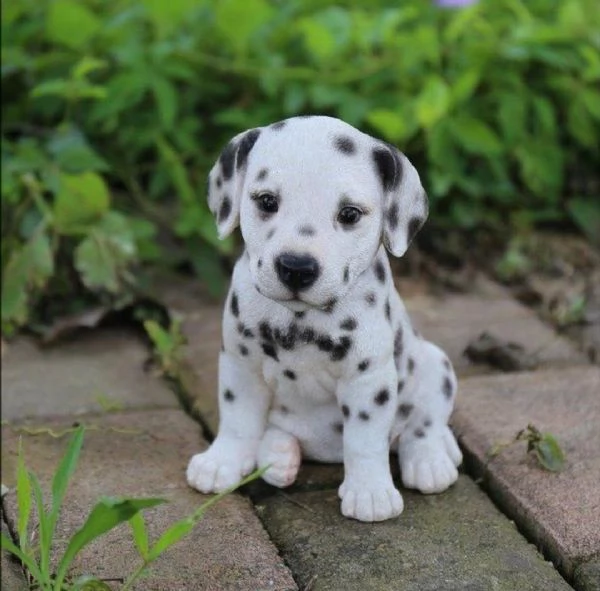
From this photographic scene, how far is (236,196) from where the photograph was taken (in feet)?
8.95

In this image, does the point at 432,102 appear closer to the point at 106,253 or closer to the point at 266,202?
the point at 106,253

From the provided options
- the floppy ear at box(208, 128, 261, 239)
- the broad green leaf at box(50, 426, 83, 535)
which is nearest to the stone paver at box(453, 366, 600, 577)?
the floppy ear at box(208, 128, 261, 239)

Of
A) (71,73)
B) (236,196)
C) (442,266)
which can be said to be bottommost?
(442,266)

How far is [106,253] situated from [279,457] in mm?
1368

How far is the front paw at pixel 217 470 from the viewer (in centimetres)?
295

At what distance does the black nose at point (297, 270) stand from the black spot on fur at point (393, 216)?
28cm

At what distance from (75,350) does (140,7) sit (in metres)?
1.40

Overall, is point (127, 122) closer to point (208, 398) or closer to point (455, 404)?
point (208, 398)

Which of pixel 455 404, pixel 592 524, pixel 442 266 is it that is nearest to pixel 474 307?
pixel 442 266

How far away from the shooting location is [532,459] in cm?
309

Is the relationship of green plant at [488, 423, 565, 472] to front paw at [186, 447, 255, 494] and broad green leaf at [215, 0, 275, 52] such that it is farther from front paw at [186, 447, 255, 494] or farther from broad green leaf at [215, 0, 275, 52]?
broad green leaf at [215, 0, 275, 52]

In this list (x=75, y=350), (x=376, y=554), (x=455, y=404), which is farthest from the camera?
(x=75, y=350)

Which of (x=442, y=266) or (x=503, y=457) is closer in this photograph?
(x=503, y=457)

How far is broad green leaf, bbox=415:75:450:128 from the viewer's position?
14.4 ft
